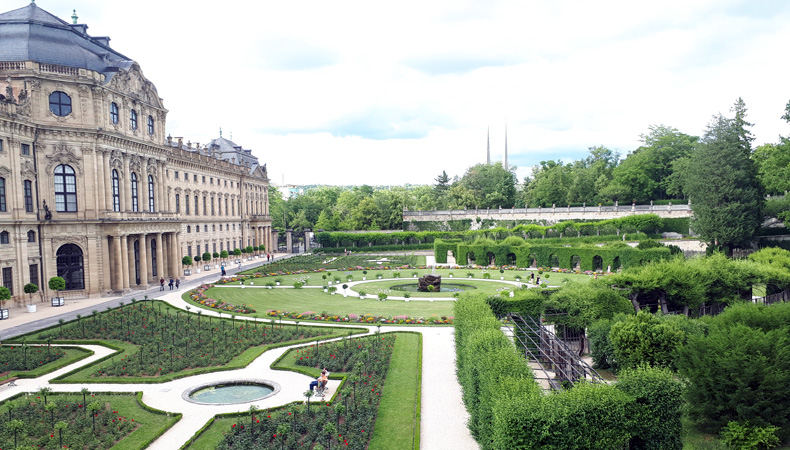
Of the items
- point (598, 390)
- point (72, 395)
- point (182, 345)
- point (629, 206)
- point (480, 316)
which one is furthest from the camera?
point (629, 206)

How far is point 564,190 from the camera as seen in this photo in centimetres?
9162

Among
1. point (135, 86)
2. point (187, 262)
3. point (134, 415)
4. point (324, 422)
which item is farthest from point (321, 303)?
point (135, 86)

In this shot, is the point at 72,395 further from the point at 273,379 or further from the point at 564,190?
the point at 564,190

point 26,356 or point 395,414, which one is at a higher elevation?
point 26,356

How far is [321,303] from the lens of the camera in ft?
120

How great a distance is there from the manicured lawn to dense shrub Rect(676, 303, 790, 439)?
1798 cm

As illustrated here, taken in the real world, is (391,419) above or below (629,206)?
below

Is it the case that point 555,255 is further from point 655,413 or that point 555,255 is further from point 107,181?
point 107,181

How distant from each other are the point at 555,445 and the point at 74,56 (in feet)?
151

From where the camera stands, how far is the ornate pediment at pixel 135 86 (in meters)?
42.2

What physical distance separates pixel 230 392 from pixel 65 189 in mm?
30460

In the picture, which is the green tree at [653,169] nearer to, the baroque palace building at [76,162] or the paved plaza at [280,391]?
the paved plaza at [280,391]

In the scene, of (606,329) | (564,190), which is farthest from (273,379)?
(564,190)

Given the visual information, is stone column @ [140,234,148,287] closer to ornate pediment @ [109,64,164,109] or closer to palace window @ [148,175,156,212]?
palace window @ [148,175,156,212]
